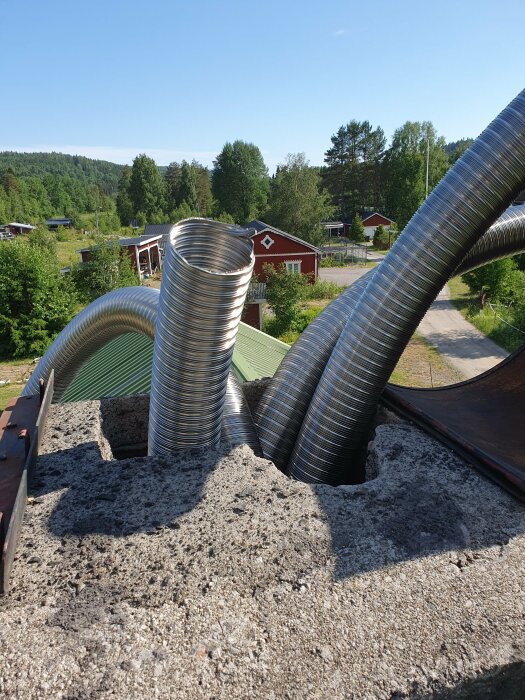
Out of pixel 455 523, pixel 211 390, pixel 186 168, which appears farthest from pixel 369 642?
pixel 186 168

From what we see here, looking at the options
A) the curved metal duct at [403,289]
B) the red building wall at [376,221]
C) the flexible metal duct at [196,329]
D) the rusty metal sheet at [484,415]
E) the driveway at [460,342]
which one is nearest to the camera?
the flexible metal duct at [196,329]

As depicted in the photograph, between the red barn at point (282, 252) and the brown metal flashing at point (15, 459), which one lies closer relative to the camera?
the brown metal flashing at point (15, 459)

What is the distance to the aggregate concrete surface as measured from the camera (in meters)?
2.61

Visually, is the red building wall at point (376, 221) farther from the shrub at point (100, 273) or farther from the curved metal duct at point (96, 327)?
the curved metal duct at point (96, 327)

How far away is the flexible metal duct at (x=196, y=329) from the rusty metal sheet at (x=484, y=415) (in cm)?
197

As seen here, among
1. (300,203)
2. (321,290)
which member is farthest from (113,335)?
(300,203)

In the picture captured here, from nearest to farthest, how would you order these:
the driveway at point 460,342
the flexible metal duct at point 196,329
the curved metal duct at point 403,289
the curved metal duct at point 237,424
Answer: the flexible metal duct at point 196,329, the curved metal duct at point 403,289, the curved metal duct at point 237,424, the driveway at point 460,342

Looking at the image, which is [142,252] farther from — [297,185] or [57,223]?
[57,223]

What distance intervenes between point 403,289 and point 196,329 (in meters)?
1.89

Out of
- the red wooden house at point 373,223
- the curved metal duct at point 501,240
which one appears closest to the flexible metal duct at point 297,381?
the curved metal duct at point 501,240

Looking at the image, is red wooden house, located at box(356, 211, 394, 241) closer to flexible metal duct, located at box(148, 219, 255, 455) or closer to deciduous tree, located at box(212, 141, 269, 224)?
deciduous tree, located at box(212, 141, 269, 224)

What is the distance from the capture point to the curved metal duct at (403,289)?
4.45 meters

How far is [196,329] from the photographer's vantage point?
4.19 m

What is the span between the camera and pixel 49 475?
4.21 meters
